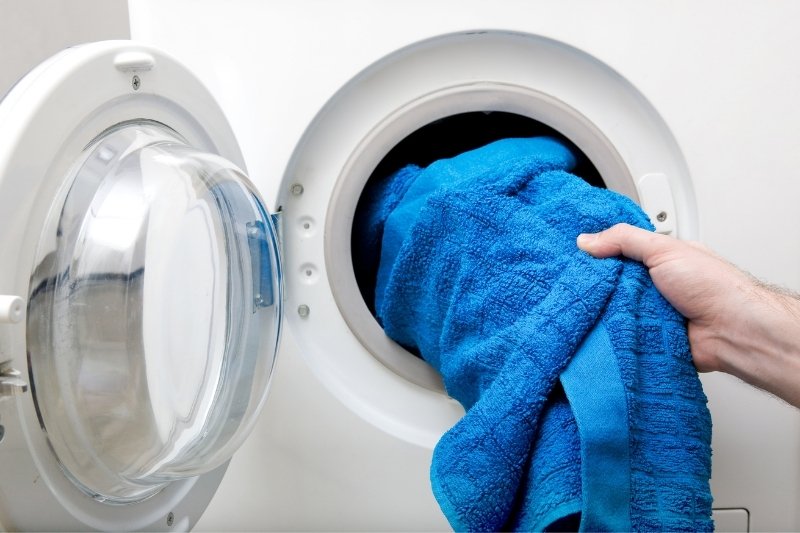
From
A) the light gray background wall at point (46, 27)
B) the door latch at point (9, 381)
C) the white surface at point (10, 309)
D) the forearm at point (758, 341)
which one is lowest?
the door latch at point (9, 381)

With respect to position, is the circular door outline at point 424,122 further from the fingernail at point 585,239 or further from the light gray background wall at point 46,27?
the light gray background wall at point 46,27

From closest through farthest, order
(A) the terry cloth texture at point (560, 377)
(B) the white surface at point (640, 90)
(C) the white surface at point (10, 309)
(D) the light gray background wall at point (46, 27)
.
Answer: (C) the white surface at point (10, 309)
(A) the terry cloth texture at point (560, 377)
(B) the white surface at point (640, 90)
(D) the light gray background wall at point (46, 27)

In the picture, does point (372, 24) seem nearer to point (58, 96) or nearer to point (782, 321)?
point (58, 96)

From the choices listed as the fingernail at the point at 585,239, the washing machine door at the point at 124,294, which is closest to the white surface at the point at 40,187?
the washing machine door at the point at 124,294

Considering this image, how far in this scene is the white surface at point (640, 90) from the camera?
2.40ft

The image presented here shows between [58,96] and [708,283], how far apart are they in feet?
1.69

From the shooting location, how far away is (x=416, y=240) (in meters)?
0.71

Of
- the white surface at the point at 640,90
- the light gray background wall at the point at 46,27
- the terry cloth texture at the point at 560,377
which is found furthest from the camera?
the light gray background wall at the point at 46,27

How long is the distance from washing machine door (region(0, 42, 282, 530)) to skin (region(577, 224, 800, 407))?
13.4 inches

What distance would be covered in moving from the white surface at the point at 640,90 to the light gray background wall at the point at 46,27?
10.3 inches

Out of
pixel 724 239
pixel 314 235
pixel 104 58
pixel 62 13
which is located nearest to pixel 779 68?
pixel 724 239

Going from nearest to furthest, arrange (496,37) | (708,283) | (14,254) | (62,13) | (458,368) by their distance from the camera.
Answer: (14,254) → (708,283) → (458,368) → (496,37) → (62,13)

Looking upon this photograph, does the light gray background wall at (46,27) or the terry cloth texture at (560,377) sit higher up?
the light gray background wall at (46,27)

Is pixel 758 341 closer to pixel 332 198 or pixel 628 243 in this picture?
pixel 628 243
